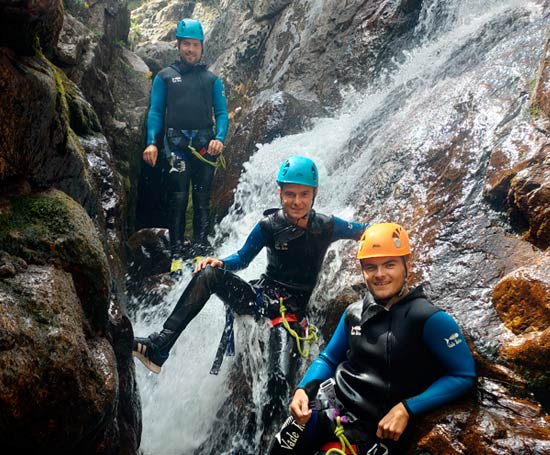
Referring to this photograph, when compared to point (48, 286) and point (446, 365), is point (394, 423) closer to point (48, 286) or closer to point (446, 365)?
point (446, 365)

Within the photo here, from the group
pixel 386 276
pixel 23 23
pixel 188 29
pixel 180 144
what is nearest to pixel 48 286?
pixel 23 23

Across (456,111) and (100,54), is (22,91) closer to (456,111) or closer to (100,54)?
(456,111)

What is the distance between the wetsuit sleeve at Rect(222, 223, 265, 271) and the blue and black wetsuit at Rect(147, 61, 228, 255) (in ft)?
10.7

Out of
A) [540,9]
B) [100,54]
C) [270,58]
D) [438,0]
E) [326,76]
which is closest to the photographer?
[540,9]

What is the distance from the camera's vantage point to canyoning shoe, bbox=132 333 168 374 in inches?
199

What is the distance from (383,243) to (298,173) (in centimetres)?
177

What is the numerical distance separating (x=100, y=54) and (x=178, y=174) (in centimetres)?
312

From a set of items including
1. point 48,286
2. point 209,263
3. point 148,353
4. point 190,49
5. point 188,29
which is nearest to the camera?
point 48,286

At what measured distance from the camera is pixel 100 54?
9.52 metres

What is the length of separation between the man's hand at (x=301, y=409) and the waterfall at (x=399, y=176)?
4.43 feet

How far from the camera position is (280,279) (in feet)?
18.4

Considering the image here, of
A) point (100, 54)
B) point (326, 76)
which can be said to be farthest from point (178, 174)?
point (326, 76)

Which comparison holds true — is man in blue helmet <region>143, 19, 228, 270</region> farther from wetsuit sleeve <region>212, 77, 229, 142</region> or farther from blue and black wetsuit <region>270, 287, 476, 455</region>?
blue and black wetsuit <region>270, 287, 476, 455</region>

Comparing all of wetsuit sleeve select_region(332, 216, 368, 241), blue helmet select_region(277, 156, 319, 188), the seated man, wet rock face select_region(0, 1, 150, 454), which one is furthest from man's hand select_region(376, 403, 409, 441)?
blue helmet select_region(277, 156, 319, 188)
